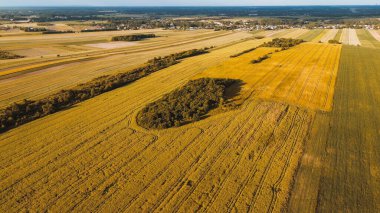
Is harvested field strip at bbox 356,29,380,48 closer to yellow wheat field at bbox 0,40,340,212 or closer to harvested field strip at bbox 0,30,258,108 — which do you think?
yellow wheat field at bbox 0,40,340,212

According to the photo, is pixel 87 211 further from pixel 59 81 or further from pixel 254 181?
pixel 59 81

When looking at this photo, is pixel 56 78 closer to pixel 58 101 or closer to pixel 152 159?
pixel 58 101

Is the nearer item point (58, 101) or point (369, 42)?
point (58, 101)

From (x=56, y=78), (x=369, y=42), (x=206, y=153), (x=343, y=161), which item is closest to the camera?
(x=343, y=161)

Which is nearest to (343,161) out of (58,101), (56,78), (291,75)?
Result: (291,75)

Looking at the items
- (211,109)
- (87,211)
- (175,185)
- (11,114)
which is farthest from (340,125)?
(11,114)

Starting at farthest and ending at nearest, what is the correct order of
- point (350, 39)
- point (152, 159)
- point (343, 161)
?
point (350, 39) < point (152, 159) < point (343, 161)

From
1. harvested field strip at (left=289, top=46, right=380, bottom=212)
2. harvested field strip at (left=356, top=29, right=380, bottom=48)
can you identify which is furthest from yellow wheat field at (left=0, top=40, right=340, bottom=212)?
harvested field strip at (left=356, top=29, right=380, bottom=48)
